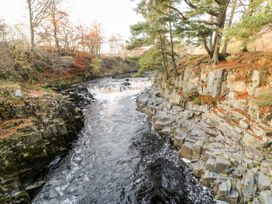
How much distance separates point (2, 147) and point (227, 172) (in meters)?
8.14

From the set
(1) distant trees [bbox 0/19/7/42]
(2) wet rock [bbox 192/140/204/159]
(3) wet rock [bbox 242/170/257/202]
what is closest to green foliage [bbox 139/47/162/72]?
(2) wet rock [bbox 192/140/204/159]

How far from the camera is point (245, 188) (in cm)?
575

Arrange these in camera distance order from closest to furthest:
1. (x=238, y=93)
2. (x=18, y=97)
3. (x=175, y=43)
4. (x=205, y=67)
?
1. (x=238, y=93)
2. (x=18, y=97)
3. (x=205, y=67)
4. (x=175, y=43)

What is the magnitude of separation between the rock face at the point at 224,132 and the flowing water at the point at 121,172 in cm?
70

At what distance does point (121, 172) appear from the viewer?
764 centimetres

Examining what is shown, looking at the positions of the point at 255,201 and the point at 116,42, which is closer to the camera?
the point at 255,201

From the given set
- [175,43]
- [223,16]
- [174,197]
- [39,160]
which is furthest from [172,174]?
[175,43]

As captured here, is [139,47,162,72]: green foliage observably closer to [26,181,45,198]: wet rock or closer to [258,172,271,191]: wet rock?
[258,172,271,191]: wet rock

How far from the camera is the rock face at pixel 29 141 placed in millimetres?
6469

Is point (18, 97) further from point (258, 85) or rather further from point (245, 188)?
point (258, 85)

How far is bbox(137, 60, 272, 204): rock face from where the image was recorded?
5953 mm

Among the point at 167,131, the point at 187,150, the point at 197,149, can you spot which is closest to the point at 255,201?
the point at 197,149

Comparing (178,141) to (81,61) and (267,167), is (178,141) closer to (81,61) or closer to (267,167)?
(267,167)

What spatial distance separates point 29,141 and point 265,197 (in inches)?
333
